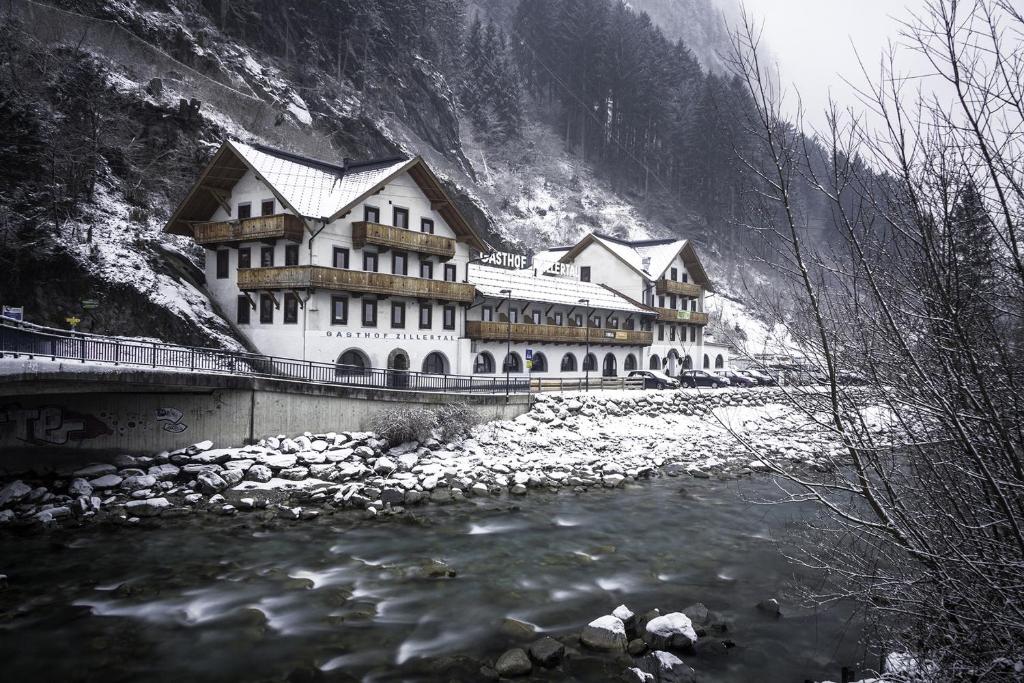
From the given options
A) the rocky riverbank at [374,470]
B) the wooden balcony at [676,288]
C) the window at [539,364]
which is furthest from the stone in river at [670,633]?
the wooden balcony at [676,288]

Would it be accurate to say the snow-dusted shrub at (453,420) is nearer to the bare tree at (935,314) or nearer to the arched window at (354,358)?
the arched window at (354,358)

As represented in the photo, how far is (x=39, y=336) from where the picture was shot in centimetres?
1942

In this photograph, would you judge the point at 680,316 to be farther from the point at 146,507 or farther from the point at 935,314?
the point at 935,314

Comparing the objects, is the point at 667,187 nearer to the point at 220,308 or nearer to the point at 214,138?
the point at 214,138

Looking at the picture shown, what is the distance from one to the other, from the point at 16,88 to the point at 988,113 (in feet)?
146

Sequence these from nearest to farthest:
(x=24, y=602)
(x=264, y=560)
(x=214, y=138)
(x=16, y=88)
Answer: (x=24, y=602)
(x=264, y=560)
(x=16, y=88)
(x=214, y=138)

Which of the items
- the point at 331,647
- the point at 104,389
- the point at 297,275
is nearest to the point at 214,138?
the point at 297,275

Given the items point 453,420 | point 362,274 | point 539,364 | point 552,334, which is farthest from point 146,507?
point 539,364

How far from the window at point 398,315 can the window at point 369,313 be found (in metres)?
1.19

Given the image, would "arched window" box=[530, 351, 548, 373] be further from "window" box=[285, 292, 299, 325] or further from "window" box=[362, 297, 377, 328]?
"window" box=[285, 292, 299, 325]

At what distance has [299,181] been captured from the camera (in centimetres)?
3509

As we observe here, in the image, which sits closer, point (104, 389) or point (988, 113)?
point (988, 113)

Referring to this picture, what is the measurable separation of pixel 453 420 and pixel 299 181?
16.8 m

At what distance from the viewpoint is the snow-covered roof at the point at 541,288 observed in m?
42.7
